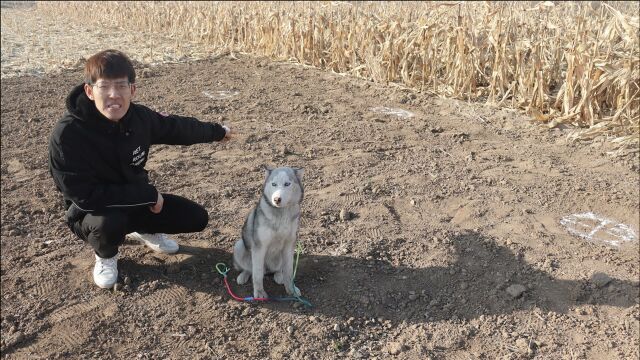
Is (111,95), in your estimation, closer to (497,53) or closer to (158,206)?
(158,206)

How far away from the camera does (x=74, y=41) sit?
1531cm

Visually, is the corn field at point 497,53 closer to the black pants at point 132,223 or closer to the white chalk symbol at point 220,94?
the white chalk symbol at point 220,94

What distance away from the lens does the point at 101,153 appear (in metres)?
3.34

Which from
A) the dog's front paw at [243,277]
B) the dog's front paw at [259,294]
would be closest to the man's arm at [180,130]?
the dog's front paw at [243,277]

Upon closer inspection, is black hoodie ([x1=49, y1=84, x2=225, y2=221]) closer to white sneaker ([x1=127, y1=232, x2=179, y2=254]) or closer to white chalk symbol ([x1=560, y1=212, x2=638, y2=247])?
white sneaker ([x1=127, y1=232, x2=179, y2=254])

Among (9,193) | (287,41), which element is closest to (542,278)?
(9,193)

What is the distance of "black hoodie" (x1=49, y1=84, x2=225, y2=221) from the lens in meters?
3.21

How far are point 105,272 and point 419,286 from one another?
7.44ft

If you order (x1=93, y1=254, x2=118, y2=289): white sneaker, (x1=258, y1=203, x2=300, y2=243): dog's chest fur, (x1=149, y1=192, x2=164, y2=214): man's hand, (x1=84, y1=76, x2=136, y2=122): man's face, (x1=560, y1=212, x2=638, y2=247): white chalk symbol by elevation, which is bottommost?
(x1=93, y1=254, x2=118, y2=289): white sneaker

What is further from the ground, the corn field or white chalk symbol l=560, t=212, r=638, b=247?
the corn field

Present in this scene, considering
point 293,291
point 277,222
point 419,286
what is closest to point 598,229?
point 419,286

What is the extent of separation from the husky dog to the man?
69 cm

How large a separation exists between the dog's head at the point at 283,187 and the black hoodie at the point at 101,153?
1.00 meters

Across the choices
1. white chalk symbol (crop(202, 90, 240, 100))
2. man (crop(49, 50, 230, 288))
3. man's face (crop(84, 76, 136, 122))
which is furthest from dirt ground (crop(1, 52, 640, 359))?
white chalk symbol (crop(202, 90, 240, 100))
